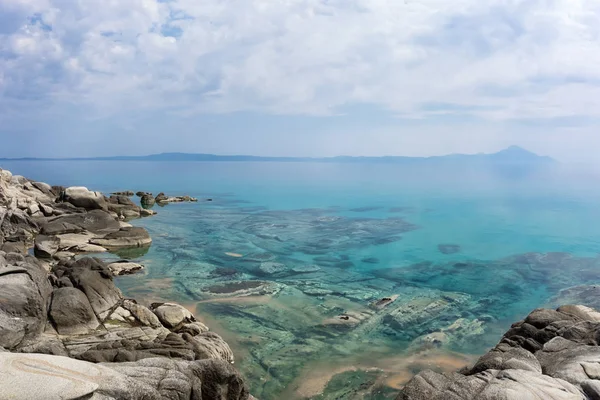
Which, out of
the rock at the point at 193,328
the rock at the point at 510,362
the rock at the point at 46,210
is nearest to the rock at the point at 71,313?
the rock at the point at 193,328

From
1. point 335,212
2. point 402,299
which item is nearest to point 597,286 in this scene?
point 402,299

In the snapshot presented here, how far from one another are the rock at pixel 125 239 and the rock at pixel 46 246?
3.23m

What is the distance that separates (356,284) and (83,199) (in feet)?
101

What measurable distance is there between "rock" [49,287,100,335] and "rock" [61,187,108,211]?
28668mm

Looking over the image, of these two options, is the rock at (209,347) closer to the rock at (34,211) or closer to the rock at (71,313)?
the rock at (71,313)

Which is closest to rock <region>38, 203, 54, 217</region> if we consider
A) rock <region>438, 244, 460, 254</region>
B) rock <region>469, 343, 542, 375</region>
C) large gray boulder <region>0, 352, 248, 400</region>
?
large gray boulder <region>0, 352, 248, 400</region>

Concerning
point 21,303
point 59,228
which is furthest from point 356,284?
point 59,228

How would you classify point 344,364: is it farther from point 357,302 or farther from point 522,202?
point 522,202

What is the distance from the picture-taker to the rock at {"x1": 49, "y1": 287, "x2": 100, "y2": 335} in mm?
18156

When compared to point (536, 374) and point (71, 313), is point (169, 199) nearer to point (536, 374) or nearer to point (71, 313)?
point (71, 313)

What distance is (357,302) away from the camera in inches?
1038

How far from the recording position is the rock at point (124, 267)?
2959cm

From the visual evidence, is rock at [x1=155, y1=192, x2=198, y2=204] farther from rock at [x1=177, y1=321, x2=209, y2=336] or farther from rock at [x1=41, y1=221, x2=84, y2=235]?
rock at [x1=177, y1=321, x2=209, y2=336]

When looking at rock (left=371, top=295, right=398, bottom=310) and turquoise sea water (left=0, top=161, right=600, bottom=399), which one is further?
rock (left=371, top=295, right=398, bottom=310)
